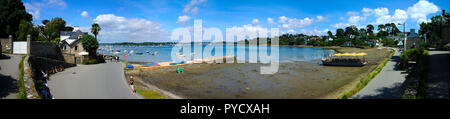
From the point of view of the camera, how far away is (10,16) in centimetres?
3741

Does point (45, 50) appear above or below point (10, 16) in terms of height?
below

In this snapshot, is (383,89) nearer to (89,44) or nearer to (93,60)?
(93,60)

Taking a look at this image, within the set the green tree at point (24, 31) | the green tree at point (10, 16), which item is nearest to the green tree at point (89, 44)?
the green tree at point (24, 31)

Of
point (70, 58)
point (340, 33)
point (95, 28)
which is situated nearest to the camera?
point (70, 58)

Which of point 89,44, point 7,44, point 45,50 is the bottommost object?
point 45,50

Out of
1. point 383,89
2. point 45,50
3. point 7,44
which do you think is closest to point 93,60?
point 45,50

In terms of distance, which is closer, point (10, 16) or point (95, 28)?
point (10, 16)

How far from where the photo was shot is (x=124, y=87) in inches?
583

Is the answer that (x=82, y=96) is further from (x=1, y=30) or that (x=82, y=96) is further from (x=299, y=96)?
(x=1, y=30)

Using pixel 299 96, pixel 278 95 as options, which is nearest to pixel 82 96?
pixel 278 95

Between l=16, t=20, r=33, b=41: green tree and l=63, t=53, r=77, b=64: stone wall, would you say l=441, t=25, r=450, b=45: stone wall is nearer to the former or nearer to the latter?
l=63, t=53, r=77, b=64: stone wall

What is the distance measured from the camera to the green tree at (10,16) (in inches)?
1432

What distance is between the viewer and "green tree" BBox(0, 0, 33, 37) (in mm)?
36375
